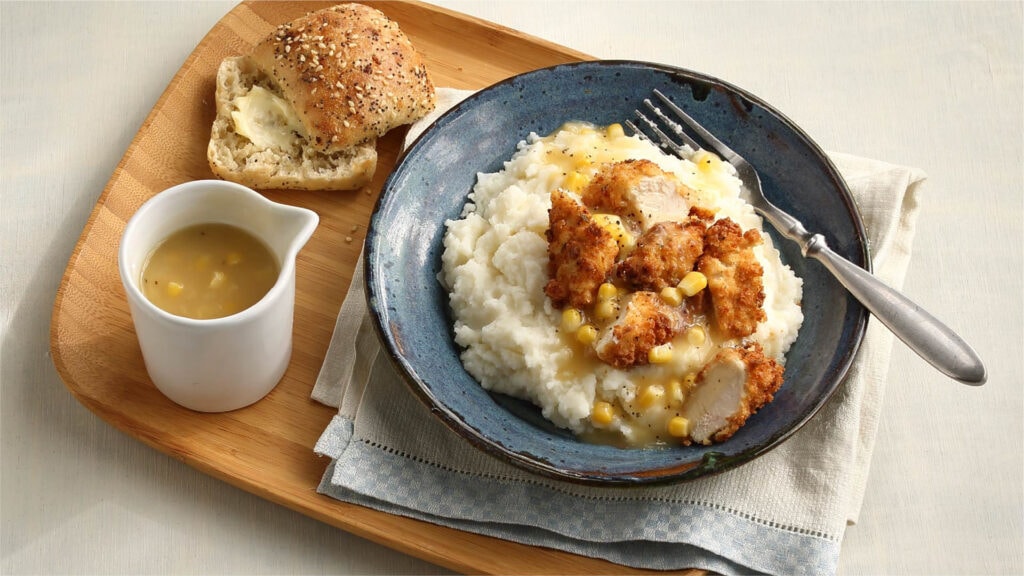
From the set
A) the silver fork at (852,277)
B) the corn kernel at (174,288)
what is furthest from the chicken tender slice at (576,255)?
the corn kernel at (174,288)

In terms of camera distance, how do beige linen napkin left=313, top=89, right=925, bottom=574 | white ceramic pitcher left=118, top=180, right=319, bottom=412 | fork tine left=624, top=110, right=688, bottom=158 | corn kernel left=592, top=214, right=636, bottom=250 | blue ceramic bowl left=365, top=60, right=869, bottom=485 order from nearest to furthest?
1. white ceramic pitcher left=118, top=180, right=319, bottom=412
2. blue ceramic bowl left=365, top=60, right=869, bottom=485
3. beige linen napkin left=313, top=89, right=925, bottom=574
4. corn kernel left=592, top=214, right=636, bottom=250
5. fork tine left=624, top=110, right=688, bottom=158

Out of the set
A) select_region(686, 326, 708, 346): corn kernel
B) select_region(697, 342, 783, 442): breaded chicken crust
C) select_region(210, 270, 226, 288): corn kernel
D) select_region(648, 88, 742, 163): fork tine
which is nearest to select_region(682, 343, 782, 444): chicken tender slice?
select_region(697, 342, 783, 442): breaded chicken crust

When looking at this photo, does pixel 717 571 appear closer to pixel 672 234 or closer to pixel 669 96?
pixel 672 234

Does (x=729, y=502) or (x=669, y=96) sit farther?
(x=669, y=96)

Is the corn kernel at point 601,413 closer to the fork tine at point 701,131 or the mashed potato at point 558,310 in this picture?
the mashed potato at point 558,310

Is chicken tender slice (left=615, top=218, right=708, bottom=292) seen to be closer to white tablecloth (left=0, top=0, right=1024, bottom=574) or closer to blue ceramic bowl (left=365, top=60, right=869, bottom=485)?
blue ceramic bowl (left=365, top=60, right=869, bottom=485)

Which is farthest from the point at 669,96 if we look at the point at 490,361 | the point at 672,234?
the point at 490,361
